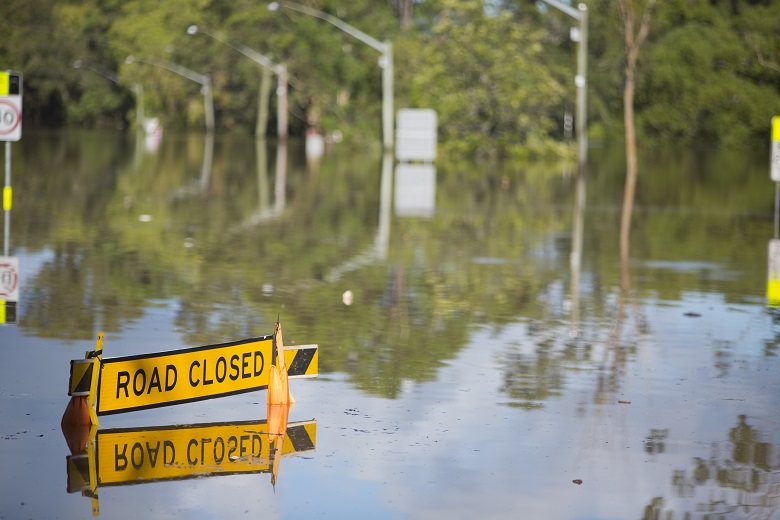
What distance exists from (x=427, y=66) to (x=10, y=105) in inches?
1955

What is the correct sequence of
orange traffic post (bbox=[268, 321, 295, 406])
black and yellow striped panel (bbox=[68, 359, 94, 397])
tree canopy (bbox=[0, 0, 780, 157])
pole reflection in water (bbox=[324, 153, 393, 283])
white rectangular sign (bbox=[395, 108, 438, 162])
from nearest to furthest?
black and yellow striped panel (bbox=[68, 359, 94, 397]), orange traffic post (bbox=[268, 321, 295, 406]), pole reflection in water (bbox=[324, 153, 393, 283]), white rectangular sign (bbox=[395, 108, 438, 162]), tree canopy (bbox=[0, 0, 780, 157])

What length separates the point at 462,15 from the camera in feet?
211

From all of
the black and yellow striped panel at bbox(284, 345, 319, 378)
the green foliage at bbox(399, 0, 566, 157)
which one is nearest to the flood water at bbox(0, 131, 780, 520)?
the black and yellow striped panel at bbox(284, 345, 319, 378)

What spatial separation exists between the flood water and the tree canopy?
3450 cm

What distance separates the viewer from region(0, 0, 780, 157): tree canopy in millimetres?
64750

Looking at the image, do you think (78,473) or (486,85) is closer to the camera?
(78,473)

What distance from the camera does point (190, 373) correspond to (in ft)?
31.6

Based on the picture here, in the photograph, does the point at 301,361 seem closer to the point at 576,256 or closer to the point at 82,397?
the point at 82,397

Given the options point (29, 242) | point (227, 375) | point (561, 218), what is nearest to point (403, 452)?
point (227, 375)

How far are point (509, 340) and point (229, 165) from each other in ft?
129

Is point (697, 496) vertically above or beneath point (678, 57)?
beneath

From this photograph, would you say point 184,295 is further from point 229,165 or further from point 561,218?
point 229,165

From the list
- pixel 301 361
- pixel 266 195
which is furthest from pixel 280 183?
pixel 301 361

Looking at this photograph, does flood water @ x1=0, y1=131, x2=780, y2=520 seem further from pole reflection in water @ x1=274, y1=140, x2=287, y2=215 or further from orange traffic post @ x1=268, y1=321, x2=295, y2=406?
pole reflection in water @ x1=274, y1=140, x2=287, y2=215
